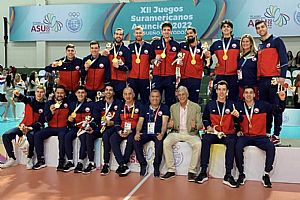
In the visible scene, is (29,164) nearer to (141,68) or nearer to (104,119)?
(104,119)

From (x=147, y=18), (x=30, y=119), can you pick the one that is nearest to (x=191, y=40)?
(x=30, y=119)

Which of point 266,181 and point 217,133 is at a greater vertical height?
point 217,133

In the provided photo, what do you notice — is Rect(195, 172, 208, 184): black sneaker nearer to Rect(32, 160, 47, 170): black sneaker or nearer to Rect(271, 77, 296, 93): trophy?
Rect(271, 77, 296, 93): trophy

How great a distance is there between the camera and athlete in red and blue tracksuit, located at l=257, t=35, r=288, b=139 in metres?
4.52

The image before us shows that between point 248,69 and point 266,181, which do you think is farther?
point 248,69

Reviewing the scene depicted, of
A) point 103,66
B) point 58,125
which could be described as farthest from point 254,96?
point 58,125

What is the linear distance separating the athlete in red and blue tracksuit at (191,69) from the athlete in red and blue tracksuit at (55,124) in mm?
1646

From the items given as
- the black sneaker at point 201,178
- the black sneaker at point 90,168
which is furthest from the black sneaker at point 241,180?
the black sneaker at point 90,168

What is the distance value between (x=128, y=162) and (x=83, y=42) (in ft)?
30.4

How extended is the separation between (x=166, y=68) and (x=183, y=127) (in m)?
0.88

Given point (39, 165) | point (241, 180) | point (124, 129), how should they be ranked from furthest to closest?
1. point (39, 165)
2. point (124, 129)
3. point (241, 180)

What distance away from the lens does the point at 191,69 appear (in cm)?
501

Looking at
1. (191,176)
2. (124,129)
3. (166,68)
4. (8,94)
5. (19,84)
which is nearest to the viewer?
(191,176)

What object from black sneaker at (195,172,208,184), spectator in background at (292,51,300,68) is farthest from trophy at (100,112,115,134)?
spectator in background at (292,51,300,68)
